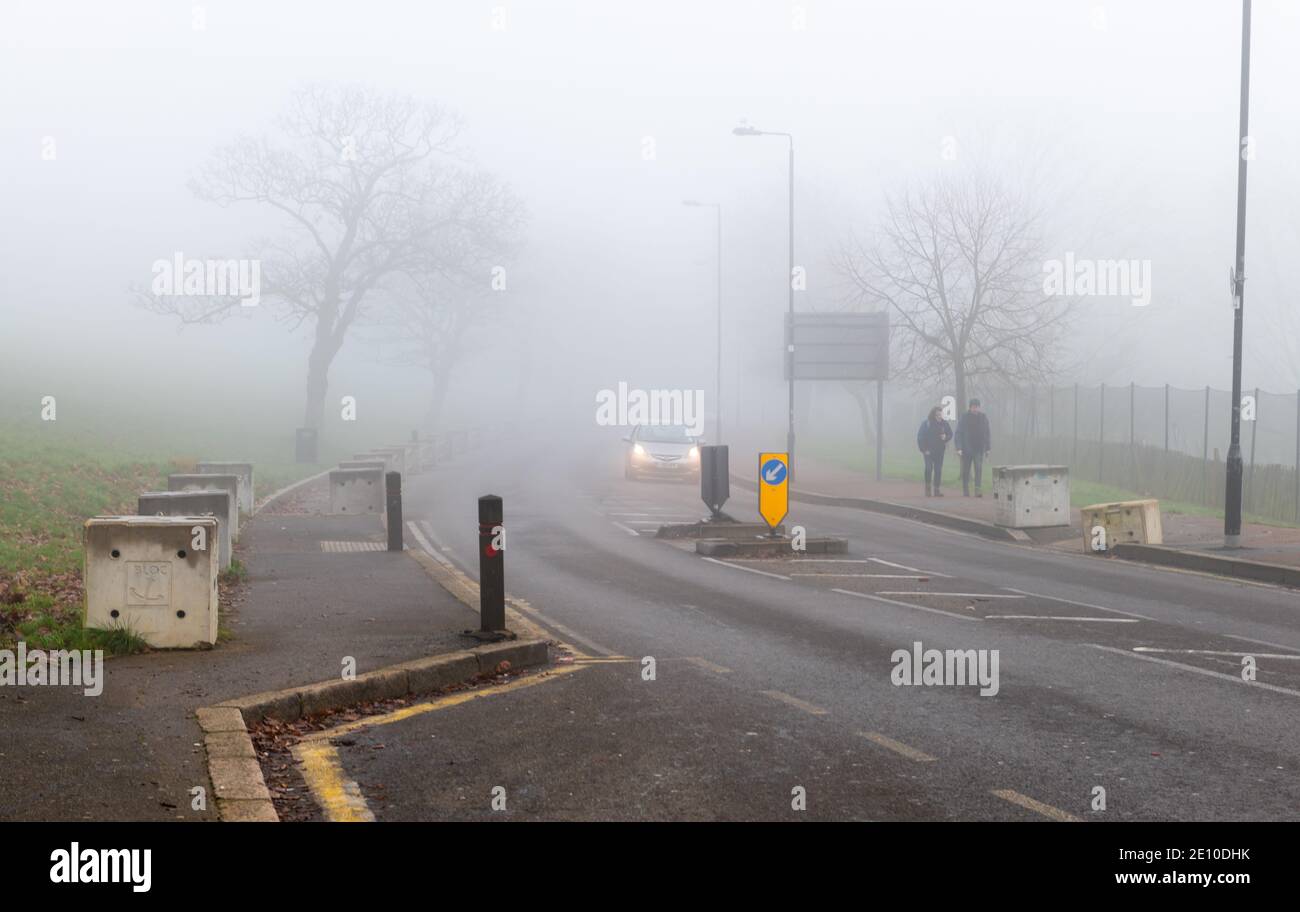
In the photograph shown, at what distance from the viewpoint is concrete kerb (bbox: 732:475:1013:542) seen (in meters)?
21.8

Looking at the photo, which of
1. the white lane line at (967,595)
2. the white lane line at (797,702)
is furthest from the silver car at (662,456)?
the white lane line at (797,702)

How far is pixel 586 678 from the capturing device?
9.39m

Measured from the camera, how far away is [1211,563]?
1689 cm

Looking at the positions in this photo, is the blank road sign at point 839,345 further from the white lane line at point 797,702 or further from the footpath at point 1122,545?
the white lane line at point 797,702

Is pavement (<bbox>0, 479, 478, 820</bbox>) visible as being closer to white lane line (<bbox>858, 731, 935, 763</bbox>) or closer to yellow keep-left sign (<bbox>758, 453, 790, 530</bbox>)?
white lane line (<bbox>858, 731, 935, 763</bbox>)

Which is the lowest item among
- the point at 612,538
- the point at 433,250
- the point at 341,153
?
the point at 612,538

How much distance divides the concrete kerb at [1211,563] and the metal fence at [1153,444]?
26.6 ft

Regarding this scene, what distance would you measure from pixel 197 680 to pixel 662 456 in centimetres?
2713

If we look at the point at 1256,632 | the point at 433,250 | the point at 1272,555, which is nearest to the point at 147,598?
the point at 1256,632

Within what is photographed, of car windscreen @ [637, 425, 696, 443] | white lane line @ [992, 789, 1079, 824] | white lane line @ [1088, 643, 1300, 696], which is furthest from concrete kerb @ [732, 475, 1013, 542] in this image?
white lane line @ [992, 789, 1079, 824]

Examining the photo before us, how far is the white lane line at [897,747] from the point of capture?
23.4 ft

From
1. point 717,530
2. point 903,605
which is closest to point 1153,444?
point 717,530
